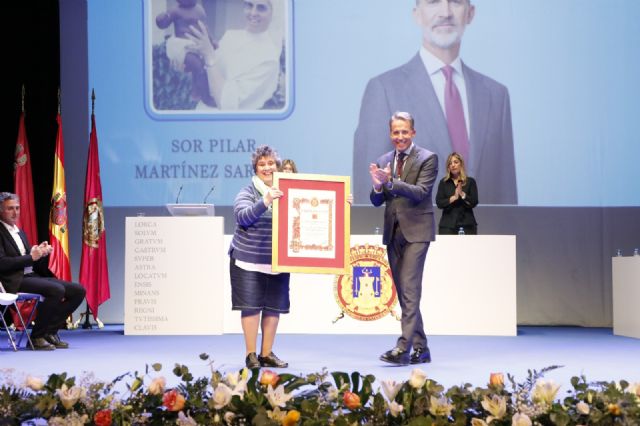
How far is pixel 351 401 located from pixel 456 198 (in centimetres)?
550

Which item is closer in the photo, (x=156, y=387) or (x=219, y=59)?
(x=156, y=387)

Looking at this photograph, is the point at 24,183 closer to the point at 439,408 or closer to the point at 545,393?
the point at 439,408

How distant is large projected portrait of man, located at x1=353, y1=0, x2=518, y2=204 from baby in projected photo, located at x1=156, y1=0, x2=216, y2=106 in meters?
1.62

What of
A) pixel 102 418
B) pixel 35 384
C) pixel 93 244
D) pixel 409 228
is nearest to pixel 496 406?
pixel 102 418

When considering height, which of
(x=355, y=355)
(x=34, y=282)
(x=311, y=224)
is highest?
(x=311, y=224)

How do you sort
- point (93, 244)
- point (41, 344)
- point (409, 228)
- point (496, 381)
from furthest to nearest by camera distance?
point (93, 244), point (41, 344), point (409, 228), point (496, 381)

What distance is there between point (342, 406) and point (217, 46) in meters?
6.63

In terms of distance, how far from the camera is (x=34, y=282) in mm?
6371

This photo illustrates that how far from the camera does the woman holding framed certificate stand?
4801 millimetres

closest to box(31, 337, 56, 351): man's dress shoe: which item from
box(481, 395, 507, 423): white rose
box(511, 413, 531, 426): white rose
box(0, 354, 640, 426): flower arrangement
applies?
box(0, 354, 640, 426): flower arrangement

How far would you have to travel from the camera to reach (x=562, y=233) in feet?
28.0

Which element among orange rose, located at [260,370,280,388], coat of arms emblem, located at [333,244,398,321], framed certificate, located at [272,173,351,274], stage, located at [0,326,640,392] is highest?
framed certificate, located at [272,173,351,274]

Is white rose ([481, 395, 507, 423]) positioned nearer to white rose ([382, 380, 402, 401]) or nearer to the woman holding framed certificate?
white rose ([382, 380, 402, 401])

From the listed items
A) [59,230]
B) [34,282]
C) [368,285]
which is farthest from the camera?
[59,230]
